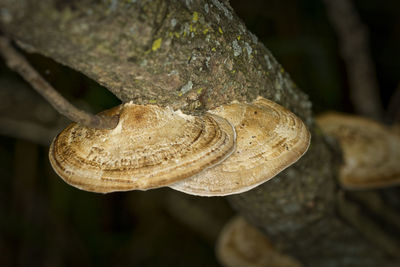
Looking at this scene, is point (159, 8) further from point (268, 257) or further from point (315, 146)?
point (268, 257)

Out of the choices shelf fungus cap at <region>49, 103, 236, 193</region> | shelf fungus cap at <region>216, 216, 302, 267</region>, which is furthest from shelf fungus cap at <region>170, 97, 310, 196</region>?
shelf fungus cap at <region>216, 216, 302, 267</region>

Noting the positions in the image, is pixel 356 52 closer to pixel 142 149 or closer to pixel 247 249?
pixel 247 249

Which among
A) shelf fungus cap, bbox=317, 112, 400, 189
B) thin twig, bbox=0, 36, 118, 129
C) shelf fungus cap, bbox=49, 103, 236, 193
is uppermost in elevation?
thin twig, bbox=0, 36, 118, 129

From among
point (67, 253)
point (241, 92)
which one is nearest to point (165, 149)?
point (241, 92)

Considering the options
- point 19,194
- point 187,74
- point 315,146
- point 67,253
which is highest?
point 187,74

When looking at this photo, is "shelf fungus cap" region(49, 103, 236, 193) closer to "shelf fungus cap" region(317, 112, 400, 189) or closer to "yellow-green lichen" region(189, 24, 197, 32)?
"yellow-green lichen" region(189, 24, 197, 32)

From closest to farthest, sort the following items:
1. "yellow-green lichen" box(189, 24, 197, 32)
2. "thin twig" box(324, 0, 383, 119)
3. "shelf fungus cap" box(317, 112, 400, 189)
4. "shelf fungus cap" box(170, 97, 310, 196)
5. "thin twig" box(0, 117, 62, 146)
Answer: "yellow-green lichen" box(189, 24, 197, 32)
"shelf fungus cap" box(170, 97, 310, 196)
"shelf fungus cap" box(317, 112, 400, 189)
"thin twig" box(324, 0, 383, 119)
"thin twig" box(0, 117, 62, 146)

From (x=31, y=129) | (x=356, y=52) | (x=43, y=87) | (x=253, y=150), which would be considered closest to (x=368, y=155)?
(x=253, y=150)
